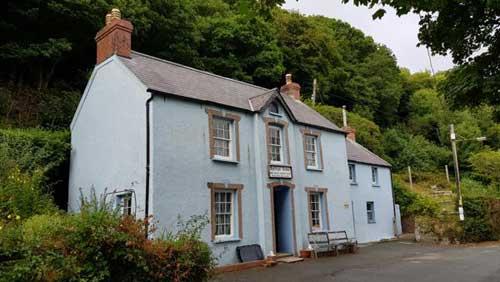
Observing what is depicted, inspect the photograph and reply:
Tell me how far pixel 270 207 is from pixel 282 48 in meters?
27.7

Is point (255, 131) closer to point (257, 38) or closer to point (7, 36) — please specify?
point (7, 36)

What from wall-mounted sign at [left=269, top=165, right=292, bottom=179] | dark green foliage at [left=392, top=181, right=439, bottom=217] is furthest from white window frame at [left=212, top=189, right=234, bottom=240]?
dark green foliage at [left=392, top=181, right=439, bottom=217]

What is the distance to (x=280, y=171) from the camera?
60.3ft

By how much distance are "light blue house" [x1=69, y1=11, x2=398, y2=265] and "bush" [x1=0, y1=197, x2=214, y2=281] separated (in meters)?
5.41

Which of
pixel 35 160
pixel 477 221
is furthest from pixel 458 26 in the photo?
pixel 477 221

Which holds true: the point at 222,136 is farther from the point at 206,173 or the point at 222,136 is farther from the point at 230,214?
the point at 230,214

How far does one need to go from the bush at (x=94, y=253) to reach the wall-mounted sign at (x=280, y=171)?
8.98m

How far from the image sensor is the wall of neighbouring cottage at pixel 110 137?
49.6 feet

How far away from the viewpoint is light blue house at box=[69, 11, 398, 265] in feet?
48.9

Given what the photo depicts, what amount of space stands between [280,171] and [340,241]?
5.09m

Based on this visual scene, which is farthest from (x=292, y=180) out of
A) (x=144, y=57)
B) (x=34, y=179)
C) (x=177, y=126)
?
(x=34, y=179)

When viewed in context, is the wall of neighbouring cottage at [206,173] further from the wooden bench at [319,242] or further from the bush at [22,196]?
the bush at [22,196]

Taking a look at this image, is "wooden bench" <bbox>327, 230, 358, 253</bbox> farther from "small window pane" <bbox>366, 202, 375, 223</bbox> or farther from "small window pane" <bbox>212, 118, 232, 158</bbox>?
"small window pane" <bbox>212, 118, 232, 158</bbox>

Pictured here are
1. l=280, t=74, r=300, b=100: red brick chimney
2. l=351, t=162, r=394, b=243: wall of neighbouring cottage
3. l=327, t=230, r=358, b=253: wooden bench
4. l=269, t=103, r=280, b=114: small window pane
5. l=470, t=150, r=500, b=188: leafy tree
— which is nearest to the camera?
l=269, t=103, r=280, b=114: small window pane
